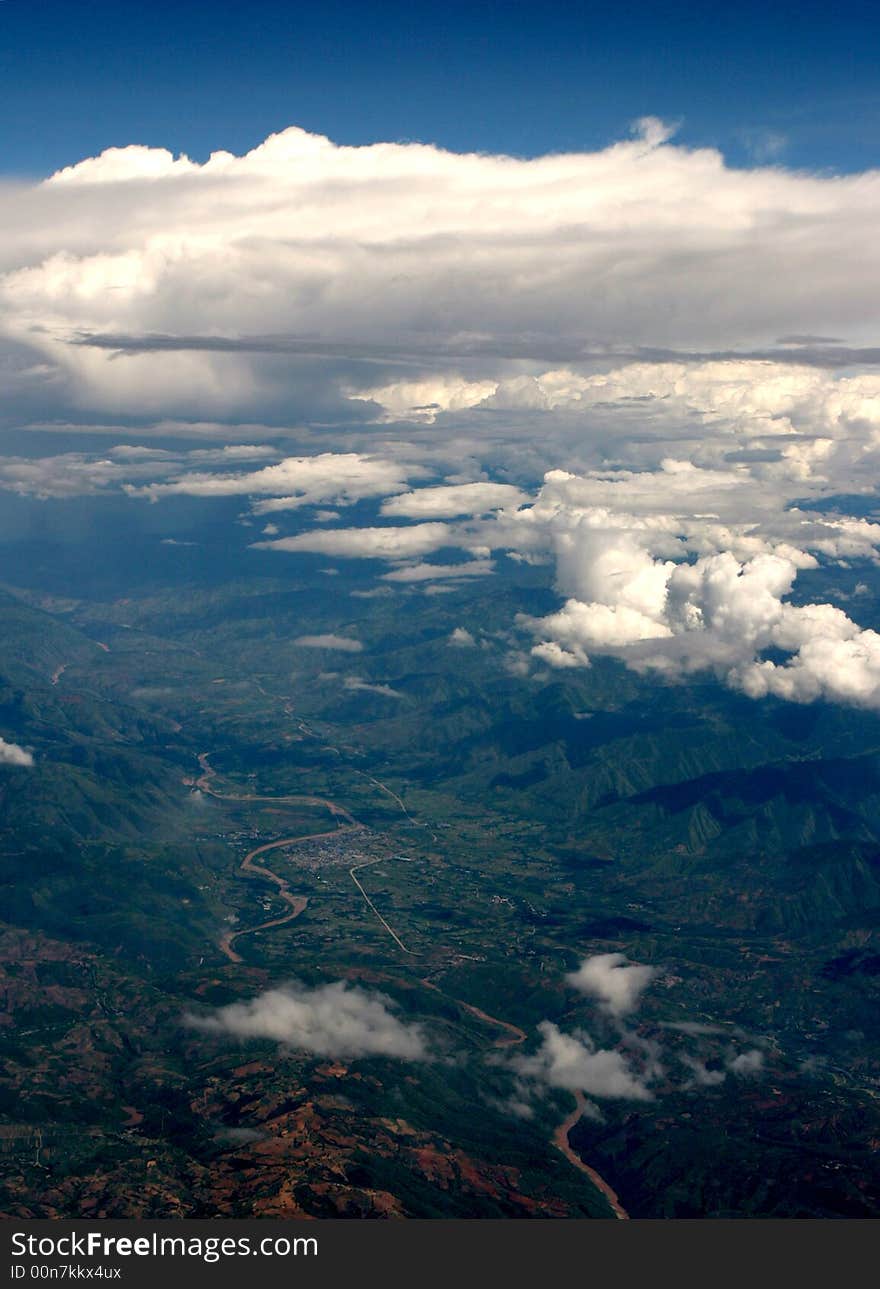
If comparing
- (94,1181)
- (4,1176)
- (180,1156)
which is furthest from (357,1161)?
(4,1176)

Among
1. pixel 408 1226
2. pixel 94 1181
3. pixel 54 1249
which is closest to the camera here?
pixel 54 1249

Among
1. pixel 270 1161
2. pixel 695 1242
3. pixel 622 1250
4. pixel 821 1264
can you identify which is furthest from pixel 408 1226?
pixel 270 1161

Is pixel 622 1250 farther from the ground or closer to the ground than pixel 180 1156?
farther from the ground

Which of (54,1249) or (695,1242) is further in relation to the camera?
(695,1242)

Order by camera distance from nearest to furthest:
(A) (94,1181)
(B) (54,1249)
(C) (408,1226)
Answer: (B) (54,1249), (C) (408,1226), (A) (94,1181)

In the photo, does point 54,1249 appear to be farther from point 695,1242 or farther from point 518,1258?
point 695,1242

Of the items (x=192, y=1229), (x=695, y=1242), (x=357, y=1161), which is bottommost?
(x=357, y=1161)

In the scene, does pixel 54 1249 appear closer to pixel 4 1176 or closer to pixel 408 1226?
pixel 408 1226

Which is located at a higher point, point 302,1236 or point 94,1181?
point 302,1236

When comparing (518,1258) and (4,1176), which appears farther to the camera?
(4,1176)
